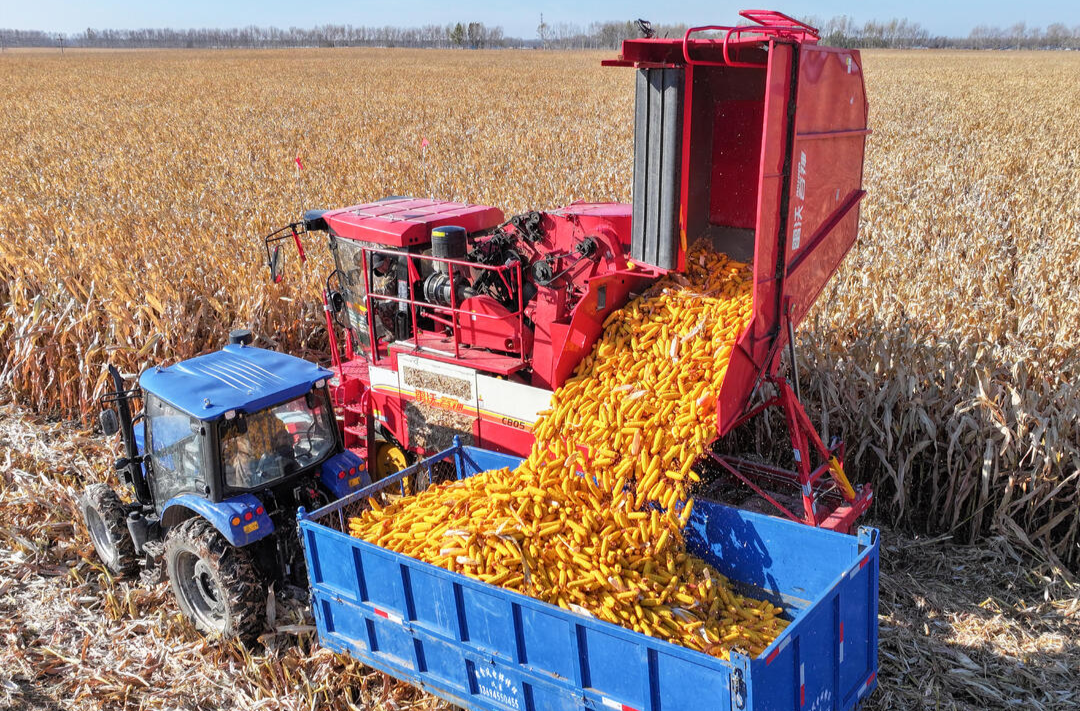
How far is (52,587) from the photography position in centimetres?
571

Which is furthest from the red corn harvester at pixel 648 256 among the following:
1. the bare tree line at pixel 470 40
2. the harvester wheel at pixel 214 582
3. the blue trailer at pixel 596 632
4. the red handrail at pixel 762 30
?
the bare tree line at pixel 470 40

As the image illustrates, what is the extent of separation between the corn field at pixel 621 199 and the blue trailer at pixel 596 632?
186cm

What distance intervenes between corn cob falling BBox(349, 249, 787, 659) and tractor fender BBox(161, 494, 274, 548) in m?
0.54

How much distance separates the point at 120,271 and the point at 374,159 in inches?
323

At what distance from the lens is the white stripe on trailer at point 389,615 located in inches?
169

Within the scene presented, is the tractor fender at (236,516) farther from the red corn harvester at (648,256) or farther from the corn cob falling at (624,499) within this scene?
the red corn harvester at (648,256)

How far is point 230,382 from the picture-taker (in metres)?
5.16

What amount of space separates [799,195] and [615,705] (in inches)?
112

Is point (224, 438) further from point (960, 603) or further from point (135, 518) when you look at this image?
point (960, 603)

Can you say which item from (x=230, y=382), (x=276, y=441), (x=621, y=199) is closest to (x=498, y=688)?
(x=276, y=441)

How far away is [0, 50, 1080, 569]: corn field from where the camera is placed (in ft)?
19.4

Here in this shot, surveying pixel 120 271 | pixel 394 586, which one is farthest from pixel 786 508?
pixel 120 271

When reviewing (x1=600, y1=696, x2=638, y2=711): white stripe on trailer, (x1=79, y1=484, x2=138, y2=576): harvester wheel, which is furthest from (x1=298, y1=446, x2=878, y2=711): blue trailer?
(x1=79, y1=484, x2=138, y2=576): harvester wheel

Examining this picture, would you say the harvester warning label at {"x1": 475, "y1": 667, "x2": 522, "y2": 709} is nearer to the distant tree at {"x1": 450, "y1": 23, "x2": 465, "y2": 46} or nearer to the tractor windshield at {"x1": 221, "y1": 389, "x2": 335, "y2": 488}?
the tractor windshield at {"x1": 221, "y1": 389, "x2": 335, "y2": 488}
